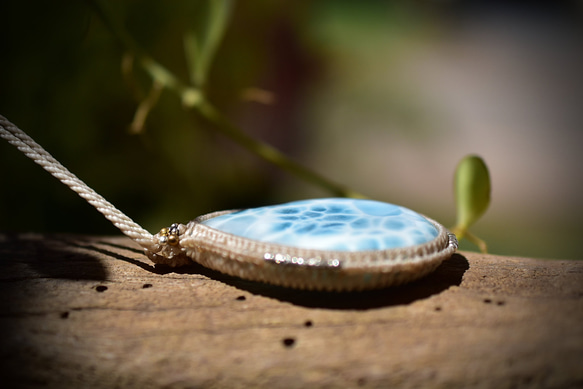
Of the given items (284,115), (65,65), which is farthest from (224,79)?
(65,65)

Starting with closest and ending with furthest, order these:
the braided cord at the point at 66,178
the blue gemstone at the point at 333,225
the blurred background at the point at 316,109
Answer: the blue gemstone at the point at 333,225
the braided cord at the point at 66,178
the blurred background at the point at 316,109

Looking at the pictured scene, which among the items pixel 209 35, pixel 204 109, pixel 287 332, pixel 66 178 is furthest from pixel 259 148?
pixel 287 332

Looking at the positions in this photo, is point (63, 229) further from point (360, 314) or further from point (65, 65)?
point (360, 314)

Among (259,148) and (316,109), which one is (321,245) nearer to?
(259,148)

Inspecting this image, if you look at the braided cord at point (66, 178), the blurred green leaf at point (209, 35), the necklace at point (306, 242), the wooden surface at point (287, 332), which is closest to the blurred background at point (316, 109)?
the blurred green leaf at point (209, 35)

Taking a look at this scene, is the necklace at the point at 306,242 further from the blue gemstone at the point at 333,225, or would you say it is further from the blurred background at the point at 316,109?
the blurred background at the point at 316,109

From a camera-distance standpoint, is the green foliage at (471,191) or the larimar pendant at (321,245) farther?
the green foliage at (471,191)

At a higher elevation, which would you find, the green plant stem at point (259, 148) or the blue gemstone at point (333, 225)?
→ the green plant stem at point (259, 148)
